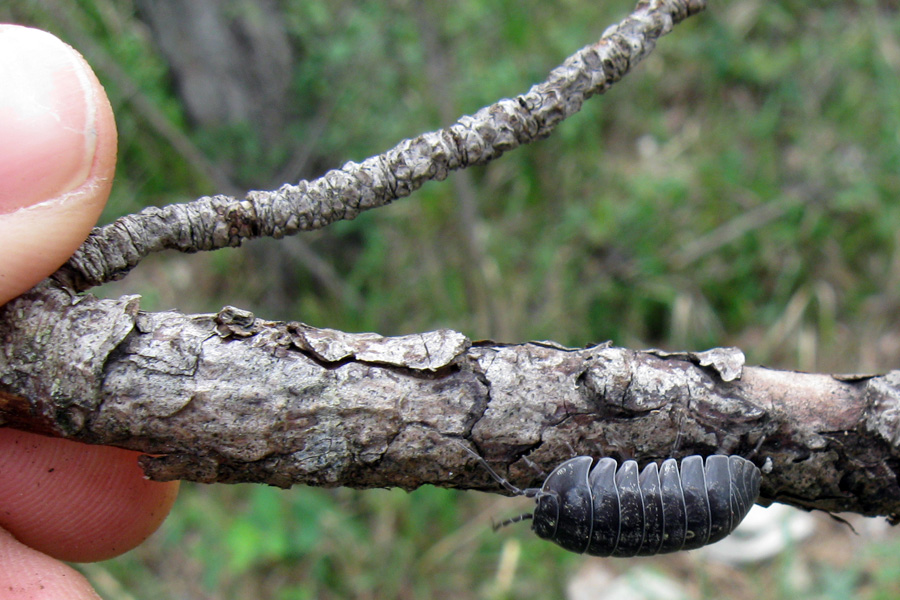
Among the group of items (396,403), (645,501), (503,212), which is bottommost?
(645,501)

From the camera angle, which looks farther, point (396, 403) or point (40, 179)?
point (40, 179)

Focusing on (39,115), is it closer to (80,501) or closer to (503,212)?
(80,501)

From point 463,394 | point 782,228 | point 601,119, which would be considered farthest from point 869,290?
point 463,394

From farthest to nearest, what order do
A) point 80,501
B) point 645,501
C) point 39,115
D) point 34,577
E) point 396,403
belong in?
point 80,501 → point 34,577 → point 645,501 → point 39,115 → point 396,403

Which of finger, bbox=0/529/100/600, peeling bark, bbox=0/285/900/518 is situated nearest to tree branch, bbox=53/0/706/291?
peeling bark, bbox=0/285/900/518

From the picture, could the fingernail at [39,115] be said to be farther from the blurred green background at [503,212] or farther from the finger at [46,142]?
the blurred green background at [503,212]

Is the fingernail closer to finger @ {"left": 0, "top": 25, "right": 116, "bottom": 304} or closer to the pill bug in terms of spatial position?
finger @ {"left": 0, "top": 25, "right": 116, "bottom": 304}

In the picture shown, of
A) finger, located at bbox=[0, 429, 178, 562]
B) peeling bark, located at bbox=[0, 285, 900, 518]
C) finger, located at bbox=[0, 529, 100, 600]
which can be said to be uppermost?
peeling bark, located at bbox=[0, 285, 900, 518]

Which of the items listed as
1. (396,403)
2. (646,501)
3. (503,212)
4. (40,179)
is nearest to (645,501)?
(646,501)

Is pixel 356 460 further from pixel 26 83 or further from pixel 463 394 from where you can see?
pixel 26 83
